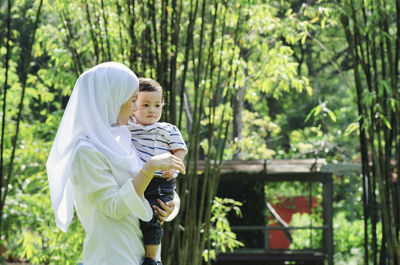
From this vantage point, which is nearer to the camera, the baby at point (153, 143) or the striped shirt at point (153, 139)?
the baby at point (153, 143)

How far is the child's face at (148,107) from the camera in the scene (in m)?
2.05

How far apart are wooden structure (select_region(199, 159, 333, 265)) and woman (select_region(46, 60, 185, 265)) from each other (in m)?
6.72

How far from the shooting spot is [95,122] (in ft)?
5.82

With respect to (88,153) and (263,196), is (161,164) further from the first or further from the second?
(263,196)

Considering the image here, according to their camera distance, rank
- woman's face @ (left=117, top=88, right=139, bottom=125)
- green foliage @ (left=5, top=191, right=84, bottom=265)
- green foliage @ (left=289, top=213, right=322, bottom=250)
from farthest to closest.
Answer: green foliage @ (left=289, top=213, right=322, bottom=250)
green foliage @ (left=5, top=191, right=84, bottom=265)
woman's face @ (left=117, top=88, right=139, bottom=125)

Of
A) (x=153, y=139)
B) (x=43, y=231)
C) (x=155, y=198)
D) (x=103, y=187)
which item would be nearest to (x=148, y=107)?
(x=153, y=139)

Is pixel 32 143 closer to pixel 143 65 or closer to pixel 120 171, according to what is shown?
pixel 143 65

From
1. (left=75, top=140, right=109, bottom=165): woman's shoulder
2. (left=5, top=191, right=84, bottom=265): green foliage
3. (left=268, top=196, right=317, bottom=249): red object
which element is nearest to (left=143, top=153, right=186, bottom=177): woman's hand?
(left=75, top=140, right=109, bottom=165): woman's shoulder

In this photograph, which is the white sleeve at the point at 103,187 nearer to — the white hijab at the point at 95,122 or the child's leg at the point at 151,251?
the white hijab at the point at 95,122

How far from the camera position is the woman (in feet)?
5.71

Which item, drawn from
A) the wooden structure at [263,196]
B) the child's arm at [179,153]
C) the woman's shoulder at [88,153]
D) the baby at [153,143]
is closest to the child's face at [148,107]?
the baby at [153,143]

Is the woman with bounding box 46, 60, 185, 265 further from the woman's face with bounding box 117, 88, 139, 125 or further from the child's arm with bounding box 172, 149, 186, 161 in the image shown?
the child's arm with bounding box 172, 149, 186, 161

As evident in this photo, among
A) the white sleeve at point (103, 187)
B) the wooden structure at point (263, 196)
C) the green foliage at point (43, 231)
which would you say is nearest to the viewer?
the white sleeve at point (103, 187)

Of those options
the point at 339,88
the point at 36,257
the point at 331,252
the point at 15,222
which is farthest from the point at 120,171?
the point at 339,88
